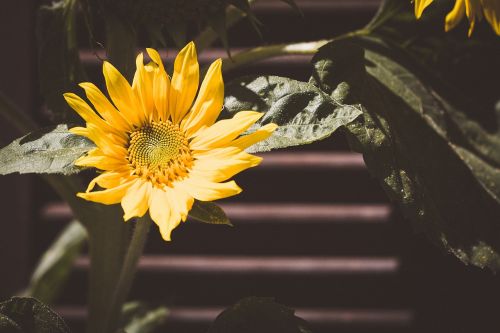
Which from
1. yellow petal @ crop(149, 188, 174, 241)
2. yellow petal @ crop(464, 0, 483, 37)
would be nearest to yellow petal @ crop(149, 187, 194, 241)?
yellow petal @ crop(149, 188, 174, 241)

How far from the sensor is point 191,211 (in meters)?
0.56

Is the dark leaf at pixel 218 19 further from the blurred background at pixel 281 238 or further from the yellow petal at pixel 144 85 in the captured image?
A: the blurred background at pixel 281 238

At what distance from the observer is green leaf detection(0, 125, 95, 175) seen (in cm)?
56

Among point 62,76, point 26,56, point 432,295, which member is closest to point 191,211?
point 62,76

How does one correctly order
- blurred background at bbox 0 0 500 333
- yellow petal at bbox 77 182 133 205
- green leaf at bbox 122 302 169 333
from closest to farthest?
yellow petal at bbox 77 182 133 205 → green leaf at bbox 122 302 169 333 → blurred background at bbox 0 0 500 333

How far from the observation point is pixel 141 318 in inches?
39.6

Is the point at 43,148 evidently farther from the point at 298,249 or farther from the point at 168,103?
the point at 298,249

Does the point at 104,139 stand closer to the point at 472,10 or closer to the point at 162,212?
the point at 162,212

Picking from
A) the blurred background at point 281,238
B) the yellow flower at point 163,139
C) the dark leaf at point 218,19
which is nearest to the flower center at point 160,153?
the yellow flower at point 163,139

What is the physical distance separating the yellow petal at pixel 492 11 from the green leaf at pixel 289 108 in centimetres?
19

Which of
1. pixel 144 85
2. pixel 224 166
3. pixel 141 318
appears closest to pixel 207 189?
pixel 224 166

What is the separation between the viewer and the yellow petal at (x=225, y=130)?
0.55m

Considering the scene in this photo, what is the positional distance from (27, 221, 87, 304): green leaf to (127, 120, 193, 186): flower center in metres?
0.49

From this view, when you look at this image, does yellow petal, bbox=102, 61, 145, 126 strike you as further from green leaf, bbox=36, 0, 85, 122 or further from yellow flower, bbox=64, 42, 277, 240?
green leaf, bbox=36, 0, 85, 122
